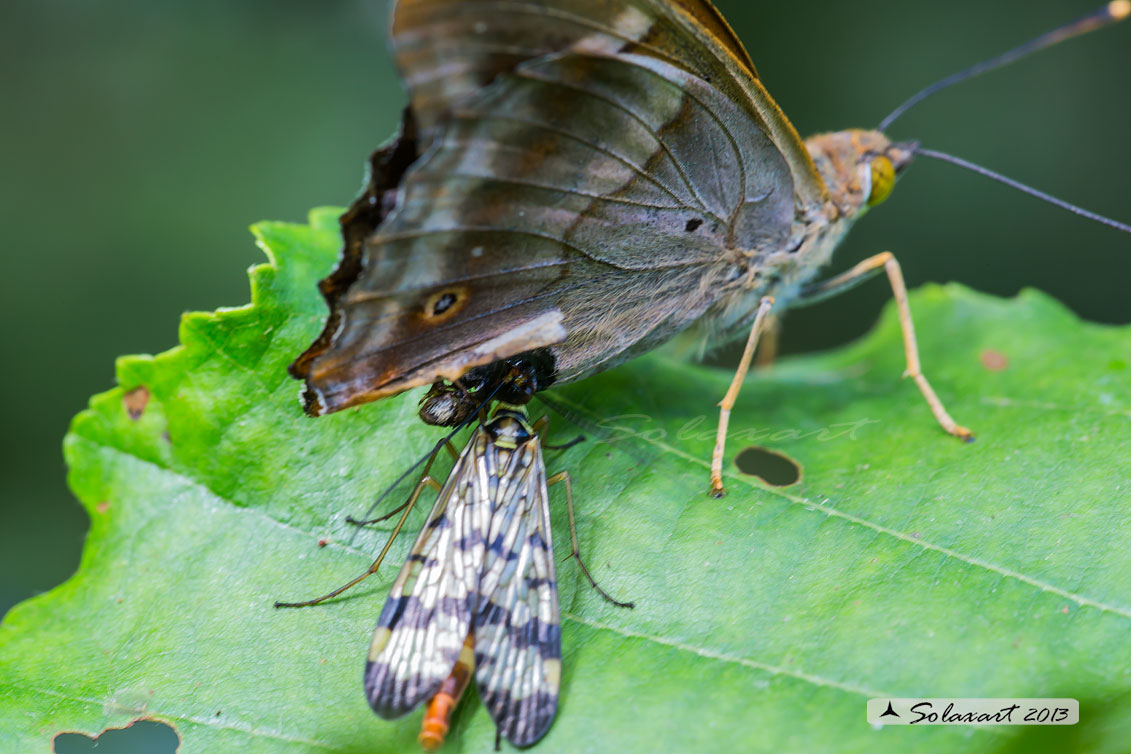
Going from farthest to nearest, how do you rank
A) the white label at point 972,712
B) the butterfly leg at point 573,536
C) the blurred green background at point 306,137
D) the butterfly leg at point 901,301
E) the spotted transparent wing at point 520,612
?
the blurred green background at point 306,137 → the butterfly leg at point 901,301 → the butterfly leg at point 573,536 → the spotted transparent wing at point 520,612 → the white label at point 972,712

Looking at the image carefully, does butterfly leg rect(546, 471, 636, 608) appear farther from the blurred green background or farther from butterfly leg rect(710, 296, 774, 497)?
the blurred green background

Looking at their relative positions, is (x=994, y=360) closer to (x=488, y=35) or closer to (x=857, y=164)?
(x=857, y=164)

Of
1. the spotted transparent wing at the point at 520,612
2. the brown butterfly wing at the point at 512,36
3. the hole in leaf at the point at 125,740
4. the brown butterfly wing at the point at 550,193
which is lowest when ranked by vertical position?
the hole in leaf at the point at 125,740

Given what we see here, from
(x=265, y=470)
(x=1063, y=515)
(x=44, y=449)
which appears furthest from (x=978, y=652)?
(x=44, y=449)

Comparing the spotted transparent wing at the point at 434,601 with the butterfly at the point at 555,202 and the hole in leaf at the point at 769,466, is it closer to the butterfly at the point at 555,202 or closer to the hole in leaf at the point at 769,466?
the butterfly at the point at 555,202

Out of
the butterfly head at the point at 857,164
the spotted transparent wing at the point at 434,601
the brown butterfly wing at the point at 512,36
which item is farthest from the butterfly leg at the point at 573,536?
the butterfly head at the point at 857,164

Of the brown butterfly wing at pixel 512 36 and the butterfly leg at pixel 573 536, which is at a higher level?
the brown butterfly wing at pixel 512 36

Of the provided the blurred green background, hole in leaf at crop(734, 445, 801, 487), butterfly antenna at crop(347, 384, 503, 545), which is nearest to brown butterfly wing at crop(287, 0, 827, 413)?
butterfly antenna at crop(347, 384, 503, 545)
